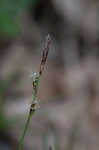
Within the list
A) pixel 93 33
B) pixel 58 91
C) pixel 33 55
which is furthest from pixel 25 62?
pixel 93 33

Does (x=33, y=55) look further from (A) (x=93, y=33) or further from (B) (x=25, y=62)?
(A) (x=93, y=33)

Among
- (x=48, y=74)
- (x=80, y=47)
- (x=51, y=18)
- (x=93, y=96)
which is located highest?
(x=51, y=18)

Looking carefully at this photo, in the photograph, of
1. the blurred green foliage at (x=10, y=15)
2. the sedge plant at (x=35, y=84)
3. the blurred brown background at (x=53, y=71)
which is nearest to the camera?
the sedge plant at (x=35, y=84)

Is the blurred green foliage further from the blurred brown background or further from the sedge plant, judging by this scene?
the sedge plant

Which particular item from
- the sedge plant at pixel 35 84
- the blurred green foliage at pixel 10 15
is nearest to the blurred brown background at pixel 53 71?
the blurred green foliage at pixel 10 15

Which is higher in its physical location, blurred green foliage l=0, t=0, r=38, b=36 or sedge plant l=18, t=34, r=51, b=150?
blurred green foliage l=0, t=0, r=38, b=36

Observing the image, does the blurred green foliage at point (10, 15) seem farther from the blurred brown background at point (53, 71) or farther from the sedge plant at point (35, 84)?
the sedge plant at point (35, 84)

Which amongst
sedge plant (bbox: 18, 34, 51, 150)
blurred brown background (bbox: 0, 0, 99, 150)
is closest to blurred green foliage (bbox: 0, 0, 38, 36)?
blurred brown background (bbox: 0, 0, 99, 150)
